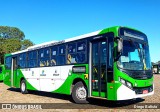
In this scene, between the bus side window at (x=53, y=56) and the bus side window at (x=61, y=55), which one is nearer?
the bus side window at (x=61, y=55)

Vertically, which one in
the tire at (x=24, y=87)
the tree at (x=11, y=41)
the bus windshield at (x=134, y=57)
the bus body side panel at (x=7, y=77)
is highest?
the tree at (x=11, y=41)

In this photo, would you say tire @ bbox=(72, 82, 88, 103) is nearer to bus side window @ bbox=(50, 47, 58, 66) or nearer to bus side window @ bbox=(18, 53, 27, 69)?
bus side window @ bbox=(50, 47, 58, 66)

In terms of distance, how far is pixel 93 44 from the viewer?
11.2 m

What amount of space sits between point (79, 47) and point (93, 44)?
3.52ft

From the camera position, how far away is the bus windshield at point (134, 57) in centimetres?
980

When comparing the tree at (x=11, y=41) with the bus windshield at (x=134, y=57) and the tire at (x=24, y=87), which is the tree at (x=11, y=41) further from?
the bus windshield at (x=134, y=57)

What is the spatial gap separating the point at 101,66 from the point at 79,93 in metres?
2.09

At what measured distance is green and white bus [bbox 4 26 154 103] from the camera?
31.6ft

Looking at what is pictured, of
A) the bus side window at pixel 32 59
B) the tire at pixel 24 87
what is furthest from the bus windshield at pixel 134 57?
the tire at pixel 24 87

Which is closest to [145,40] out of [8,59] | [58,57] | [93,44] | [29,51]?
[93,44]

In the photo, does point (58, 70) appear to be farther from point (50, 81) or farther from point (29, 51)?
point (29, 51)

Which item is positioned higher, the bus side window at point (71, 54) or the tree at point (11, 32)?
the tree at point (11, 32)

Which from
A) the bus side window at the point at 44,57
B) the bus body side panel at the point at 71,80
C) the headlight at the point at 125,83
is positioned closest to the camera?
the headlight at the point at 125,83

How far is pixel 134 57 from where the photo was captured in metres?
10.2
